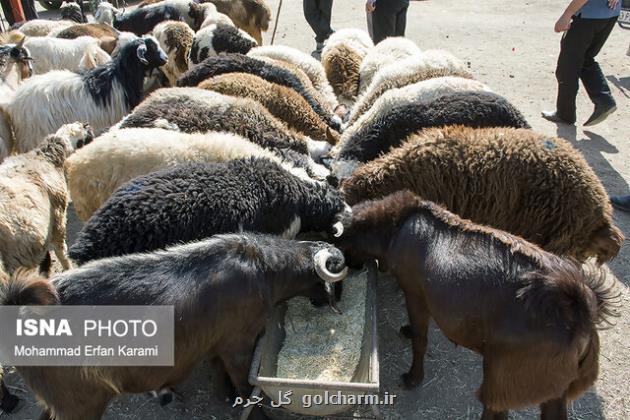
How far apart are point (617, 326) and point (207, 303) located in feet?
10.8

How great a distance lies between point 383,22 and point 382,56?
2478 mm

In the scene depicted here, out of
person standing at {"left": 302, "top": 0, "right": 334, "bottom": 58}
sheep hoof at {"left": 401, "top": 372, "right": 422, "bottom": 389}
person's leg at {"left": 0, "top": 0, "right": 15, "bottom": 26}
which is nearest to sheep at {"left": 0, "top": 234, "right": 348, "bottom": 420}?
sheep hoof at {"left": 401, "top": 372, "right": 422, "bottom": 389}

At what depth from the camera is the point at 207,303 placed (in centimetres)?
297

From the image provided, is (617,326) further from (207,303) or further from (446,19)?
(446,19)

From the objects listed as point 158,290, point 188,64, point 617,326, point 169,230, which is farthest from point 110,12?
point 617,326

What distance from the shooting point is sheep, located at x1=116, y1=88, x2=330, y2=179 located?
4781 millimetres

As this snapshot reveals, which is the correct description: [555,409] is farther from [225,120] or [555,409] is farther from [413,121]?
[225,120]

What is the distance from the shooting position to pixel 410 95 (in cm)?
518

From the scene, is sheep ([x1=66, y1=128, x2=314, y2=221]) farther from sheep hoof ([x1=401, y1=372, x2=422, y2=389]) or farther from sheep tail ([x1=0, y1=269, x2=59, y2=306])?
sheep hoof ([x1=401, y1=372, x2=422, y2=389])

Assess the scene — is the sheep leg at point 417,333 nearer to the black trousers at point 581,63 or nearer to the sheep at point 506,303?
the sheep at point 506,303

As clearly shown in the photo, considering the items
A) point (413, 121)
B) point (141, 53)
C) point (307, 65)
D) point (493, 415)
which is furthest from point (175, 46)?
point (493, 415)

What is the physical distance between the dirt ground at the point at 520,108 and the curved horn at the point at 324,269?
3.16 ft

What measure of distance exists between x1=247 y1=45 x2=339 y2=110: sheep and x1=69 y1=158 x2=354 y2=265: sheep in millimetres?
3027

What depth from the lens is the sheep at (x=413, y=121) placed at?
15.9ft
